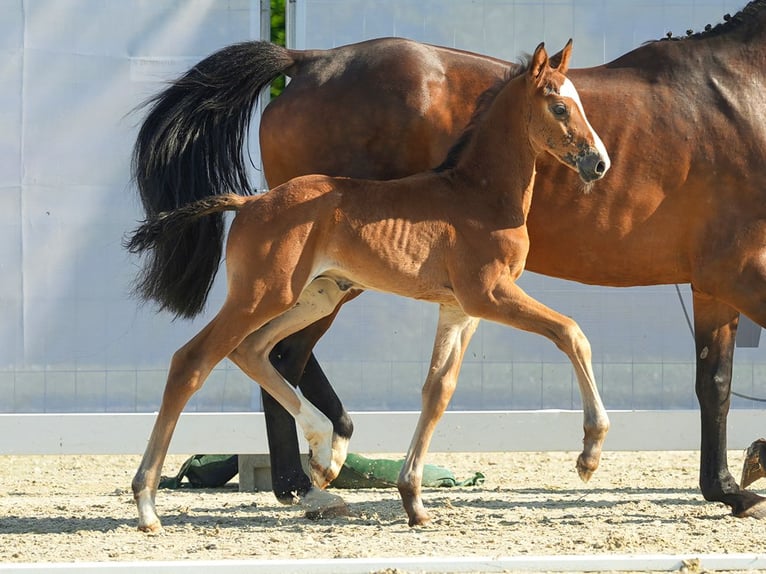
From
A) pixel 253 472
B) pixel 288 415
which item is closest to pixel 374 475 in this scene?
pixel 253 472

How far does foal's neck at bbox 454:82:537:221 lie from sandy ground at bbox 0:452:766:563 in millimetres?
1278

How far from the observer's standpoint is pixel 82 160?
285 inches

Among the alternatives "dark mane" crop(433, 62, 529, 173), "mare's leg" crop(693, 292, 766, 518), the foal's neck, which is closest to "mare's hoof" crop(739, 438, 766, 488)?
"mare's leg" crop(693, 292, 766, 518)

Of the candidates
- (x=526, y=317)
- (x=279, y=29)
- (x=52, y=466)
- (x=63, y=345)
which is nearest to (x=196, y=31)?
(x=279, y=29)

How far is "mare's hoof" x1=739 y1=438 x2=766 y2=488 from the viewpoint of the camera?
5875 millimetres

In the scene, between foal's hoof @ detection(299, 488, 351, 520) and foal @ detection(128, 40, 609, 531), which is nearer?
foal @ detection(128, 40, 609, 531)

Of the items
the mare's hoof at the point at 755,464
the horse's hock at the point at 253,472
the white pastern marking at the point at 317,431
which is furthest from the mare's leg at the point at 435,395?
the horse's hock at the point at 253,472

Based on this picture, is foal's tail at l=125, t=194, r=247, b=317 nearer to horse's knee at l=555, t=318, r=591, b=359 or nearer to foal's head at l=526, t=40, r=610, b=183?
foal's head at l=526, t=40, r=610, b=183

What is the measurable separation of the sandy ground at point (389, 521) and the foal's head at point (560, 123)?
1388mm

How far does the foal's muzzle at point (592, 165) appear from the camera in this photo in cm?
487

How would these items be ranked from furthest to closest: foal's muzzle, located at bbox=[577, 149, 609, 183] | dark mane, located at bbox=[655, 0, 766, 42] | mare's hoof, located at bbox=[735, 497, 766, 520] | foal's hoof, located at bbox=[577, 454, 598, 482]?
dark mane, located at bbox=[655, 0, 766, 42] < mare's hoof, located at bbox=[735, 497, 766, 520] < foal's muzzle, located at bbox=[577, 149, 609, 183] < foal's hoof, located at bbox=[577, 454, 598, 482]

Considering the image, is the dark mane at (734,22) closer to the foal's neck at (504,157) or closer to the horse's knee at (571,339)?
Answer: the foal's neck at (504,157)

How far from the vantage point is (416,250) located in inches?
194

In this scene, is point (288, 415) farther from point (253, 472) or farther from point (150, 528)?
point (253, 472)
